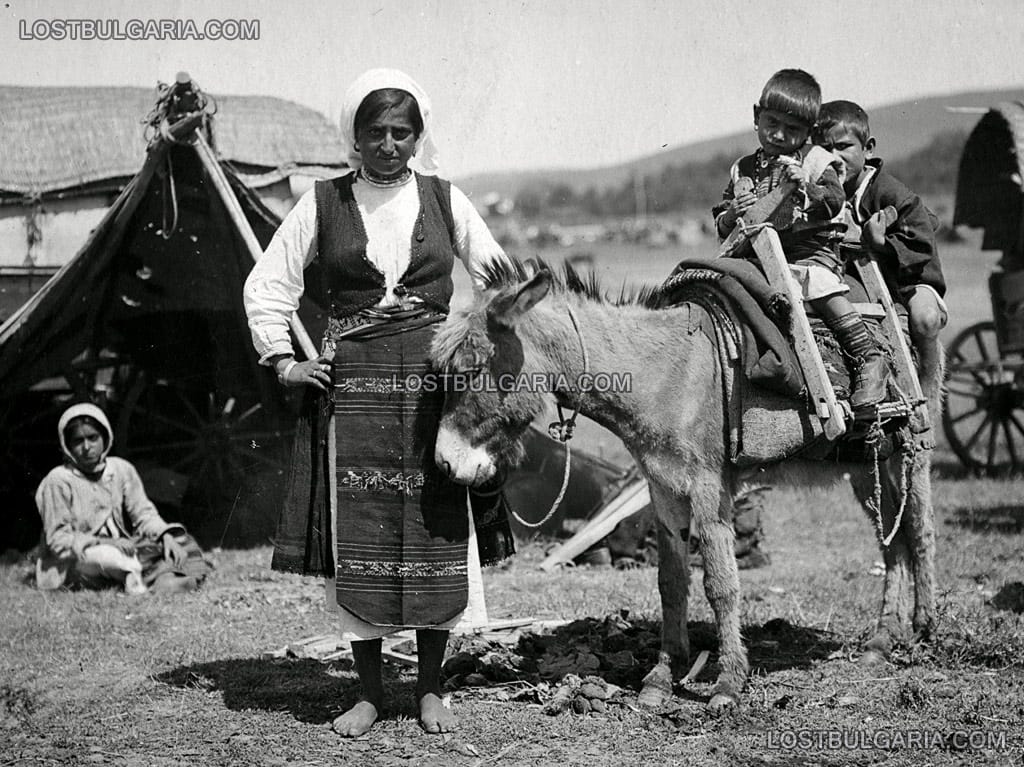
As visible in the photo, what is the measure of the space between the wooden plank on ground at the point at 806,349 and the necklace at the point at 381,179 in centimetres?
152

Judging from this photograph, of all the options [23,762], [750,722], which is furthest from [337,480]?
[750,722]

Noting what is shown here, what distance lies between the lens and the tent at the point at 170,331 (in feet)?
23.1

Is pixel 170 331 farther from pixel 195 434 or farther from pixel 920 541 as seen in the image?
pixel 920 541

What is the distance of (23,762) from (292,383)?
1.65 meters

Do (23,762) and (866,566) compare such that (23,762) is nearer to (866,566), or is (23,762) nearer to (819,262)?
(819,262)

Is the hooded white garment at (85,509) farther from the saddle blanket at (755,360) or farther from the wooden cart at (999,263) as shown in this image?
the wooden cart at (999,263)

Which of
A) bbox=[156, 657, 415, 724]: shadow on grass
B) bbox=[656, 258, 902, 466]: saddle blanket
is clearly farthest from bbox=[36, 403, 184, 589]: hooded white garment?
bbox=[656, 258, 902, 466]: saddle blanket

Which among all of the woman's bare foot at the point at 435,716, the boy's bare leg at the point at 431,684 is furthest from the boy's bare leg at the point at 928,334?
the woman's bare foot at the point at 435,716

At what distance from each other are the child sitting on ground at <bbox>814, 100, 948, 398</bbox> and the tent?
3.08 metres

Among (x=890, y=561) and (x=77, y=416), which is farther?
(x=77, y=416)

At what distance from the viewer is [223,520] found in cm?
870

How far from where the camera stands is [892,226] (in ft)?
17.5

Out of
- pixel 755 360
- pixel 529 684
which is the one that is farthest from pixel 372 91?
pixel 529 684

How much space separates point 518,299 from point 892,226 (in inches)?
93.0
